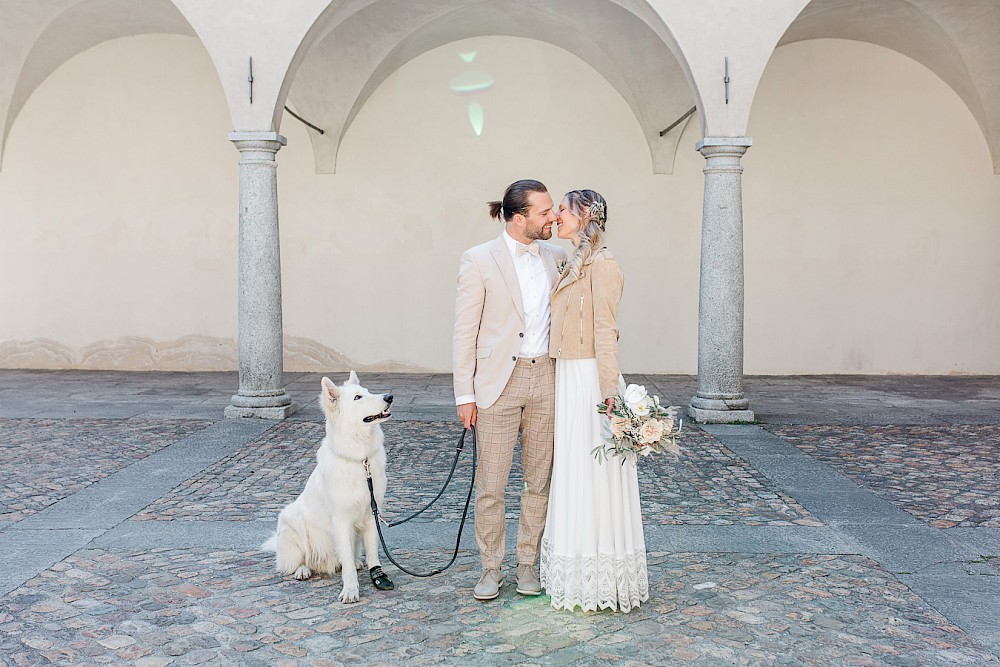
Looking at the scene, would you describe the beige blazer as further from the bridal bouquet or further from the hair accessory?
the bridal bouquet

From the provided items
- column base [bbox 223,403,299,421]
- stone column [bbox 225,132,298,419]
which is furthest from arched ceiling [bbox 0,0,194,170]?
column base [bbox 223,403,299,421]

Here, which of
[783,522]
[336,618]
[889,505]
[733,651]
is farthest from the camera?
[889,505]

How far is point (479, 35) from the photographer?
1203 cm

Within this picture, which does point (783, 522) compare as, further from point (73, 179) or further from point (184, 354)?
point (73, 179)

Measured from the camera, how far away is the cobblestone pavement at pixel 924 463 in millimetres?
5379

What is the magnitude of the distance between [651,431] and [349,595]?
5.21 ft

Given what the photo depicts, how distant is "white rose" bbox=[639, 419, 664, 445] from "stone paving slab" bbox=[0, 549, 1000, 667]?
82 cm

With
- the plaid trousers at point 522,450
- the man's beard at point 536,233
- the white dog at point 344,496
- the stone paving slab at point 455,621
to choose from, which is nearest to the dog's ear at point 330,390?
the white dog at point 344,496

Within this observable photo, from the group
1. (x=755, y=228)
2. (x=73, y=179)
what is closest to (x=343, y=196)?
(x=73, y=179)

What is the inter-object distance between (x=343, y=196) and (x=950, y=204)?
28.4 feet

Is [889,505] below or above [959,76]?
below

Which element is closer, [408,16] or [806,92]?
[408,16]

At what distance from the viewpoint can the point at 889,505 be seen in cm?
542

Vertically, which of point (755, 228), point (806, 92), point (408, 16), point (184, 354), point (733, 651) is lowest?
point (733, 651)
